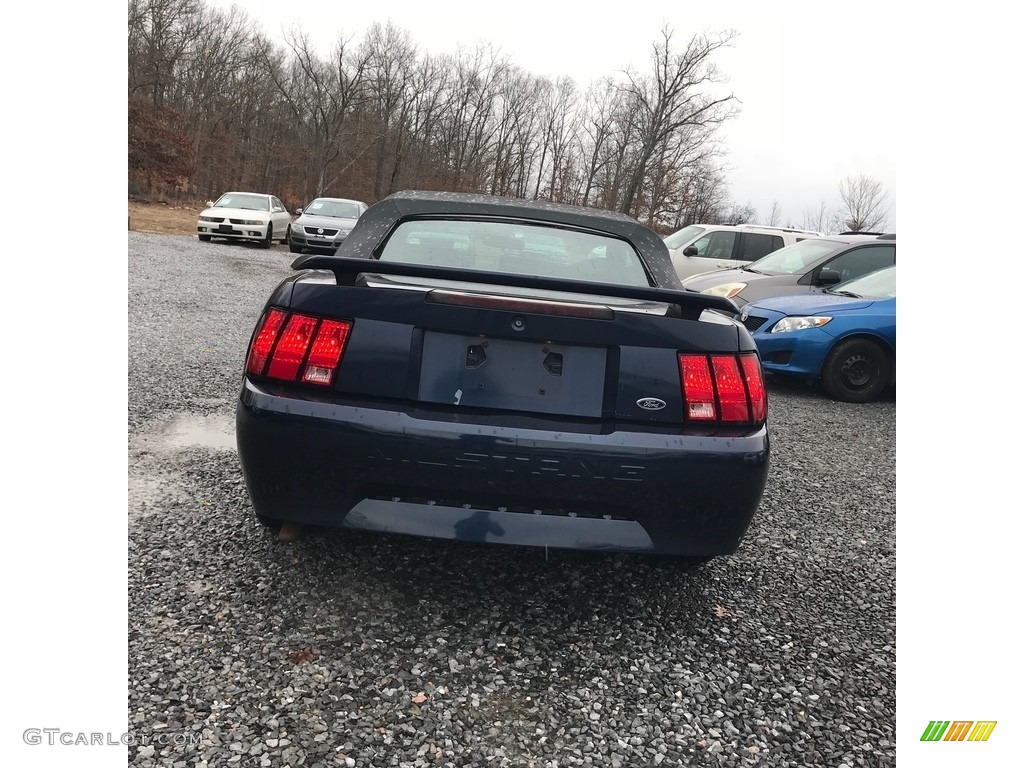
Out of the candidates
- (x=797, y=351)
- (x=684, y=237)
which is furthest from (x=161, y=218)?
(x=797, y=351)

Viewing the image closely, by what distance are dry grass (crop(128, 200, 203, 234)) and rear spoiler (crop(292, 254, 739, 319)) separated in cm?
1795

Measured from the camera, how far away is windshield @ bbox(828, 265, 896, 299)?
6.98 m

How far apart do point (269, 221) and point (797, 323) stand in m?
15.7

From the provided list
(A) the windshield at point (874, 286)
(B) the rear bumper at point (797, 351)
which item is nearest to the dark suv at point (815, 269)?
(A) the windshield at point (874, 286)

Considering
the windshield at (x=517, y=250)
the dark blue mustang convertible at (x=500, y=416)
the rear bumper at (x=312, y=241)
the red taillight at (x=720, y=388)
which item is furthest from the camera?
the rear bumper at (x=312, y=241)

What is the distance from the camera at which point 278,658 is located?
2.09 metres

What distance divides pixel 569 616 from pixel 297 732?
1.01m

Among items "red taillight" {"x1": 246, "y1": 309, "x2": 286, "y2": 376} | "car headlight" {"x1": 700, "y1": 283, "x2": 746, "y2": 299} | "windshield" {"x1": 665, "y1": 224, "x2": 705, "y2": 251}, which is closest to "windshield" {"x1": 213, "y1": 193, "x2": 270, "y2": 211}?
"windshield" {"x1": 665, "y1": 224, "x2": 705, "y2": 251}

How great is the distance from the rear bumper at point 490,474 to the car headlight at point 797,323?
4832 mm

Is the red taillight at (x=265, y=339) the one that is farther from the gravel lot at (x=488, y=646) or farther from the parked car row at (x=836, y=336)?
the parked car row at (x=836, y=336)

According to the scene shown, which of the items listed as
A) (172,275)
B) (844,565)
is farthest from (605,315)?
(172,275)

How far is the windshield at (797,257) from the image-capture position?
869cm
